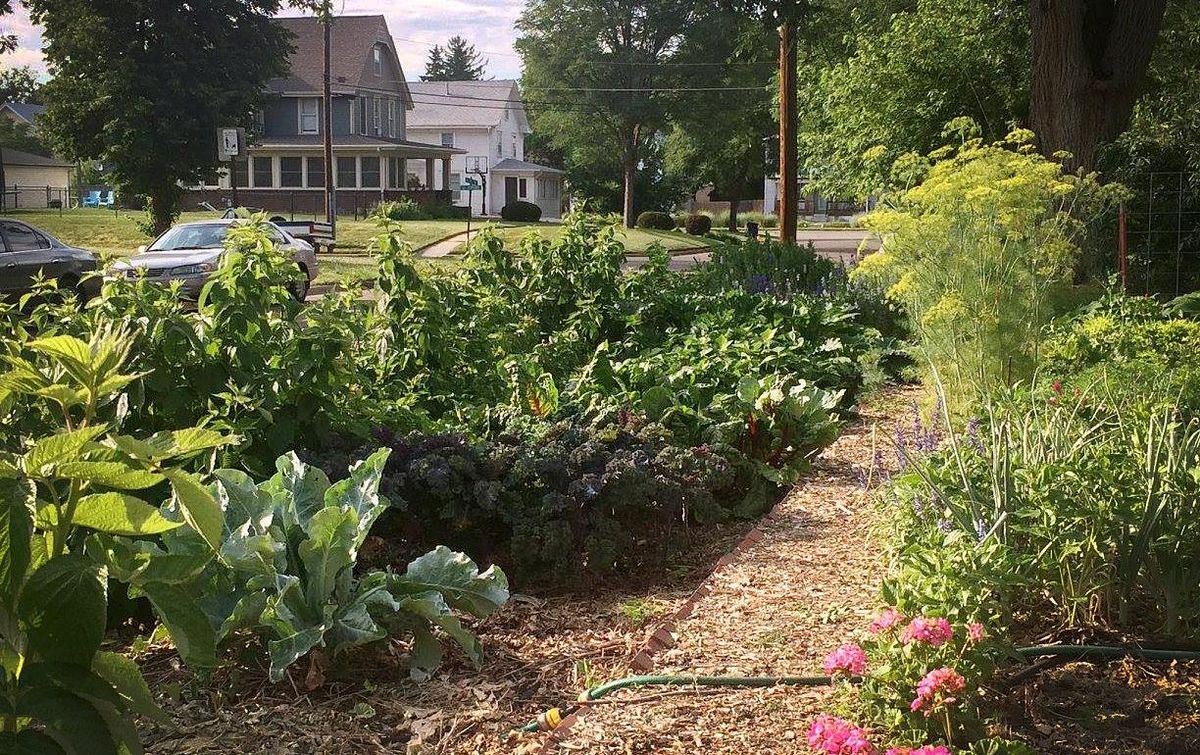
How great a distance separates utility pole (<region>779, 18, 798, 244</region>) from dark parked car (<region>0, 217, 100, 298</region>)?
37.0ft

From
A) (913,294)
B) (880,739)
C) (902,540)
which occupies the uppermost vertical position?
(913,294)

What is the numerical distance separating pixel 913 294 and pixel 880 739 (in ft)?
14.9

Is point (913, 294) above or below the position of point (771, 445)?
above

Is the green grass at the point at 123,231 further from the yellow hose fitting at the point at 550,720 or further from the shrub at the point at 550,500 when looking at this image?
the yellow hose fitting at the point at 550,720

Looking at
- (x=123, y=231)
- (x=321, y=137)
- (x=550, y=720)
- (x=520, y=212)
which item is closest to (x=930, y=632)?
(x=550, y=720)

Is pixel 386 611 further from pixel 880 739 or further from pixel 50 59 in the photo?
pixel 50 59

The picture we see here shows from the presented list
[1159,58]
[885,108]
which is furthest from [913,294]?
[1159,58]

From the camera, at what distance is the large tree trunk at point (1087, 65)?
15.2m

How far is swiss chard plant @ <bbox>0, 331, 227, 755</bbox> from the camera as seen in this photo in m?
2.16

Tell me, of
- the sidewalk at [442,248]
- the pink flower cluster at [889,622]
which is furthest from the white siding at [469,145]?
the pink flower cluster at [889,622]

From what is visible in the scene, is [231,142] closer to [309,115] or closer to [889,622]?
[309,115]

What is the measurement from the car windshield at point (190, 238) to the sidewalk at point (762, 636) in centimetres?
1667

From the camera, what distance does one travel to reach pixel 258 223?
5.75 meters

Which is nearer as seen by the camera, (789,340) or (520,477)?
(520,477)
